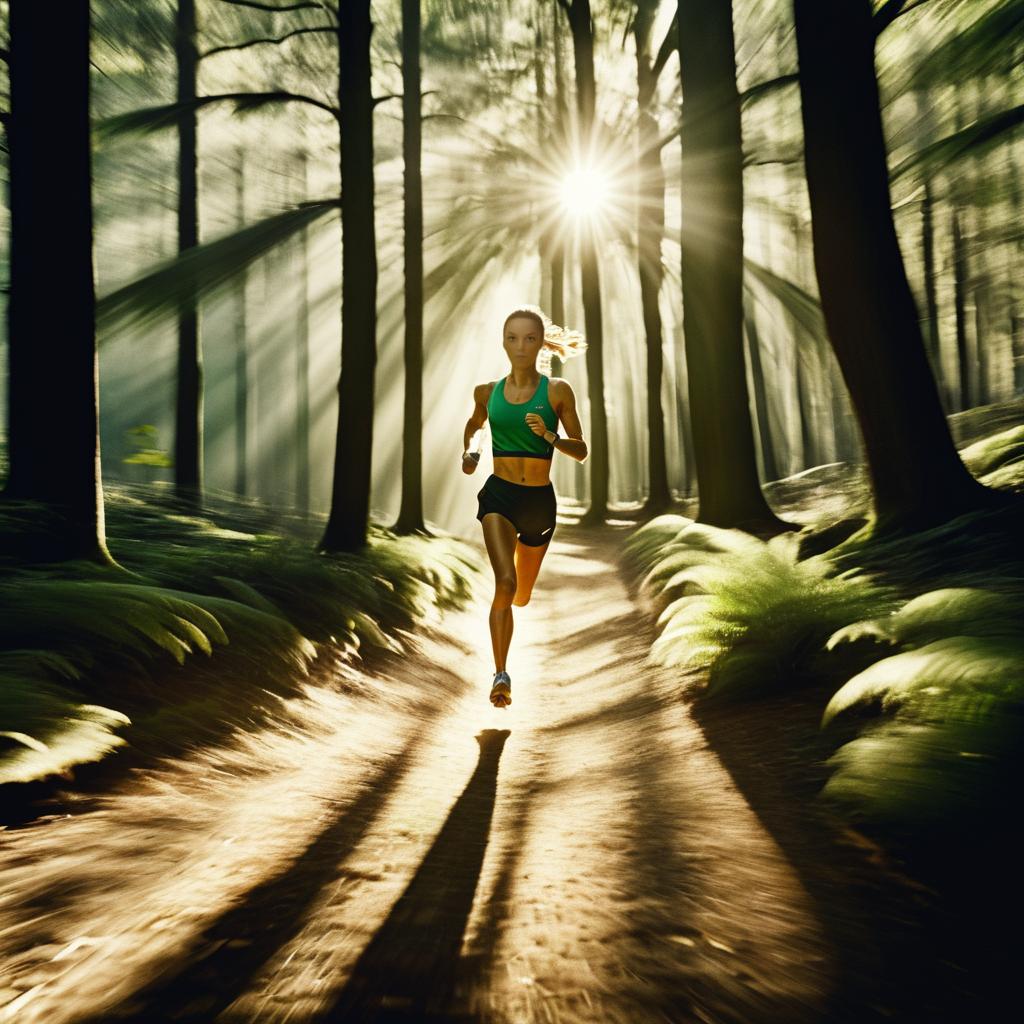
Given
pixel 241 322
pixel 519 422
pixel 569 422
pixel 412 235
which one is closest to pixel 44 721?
pixel 519 422

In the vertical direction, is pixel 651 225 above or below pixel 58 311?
above

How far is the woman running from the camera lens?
206 inches

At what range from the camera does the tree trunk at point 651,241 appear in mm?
20219

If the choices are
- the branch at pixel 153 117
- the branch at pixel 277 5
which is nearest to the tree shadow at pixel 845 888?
the branch at pixel 153 117

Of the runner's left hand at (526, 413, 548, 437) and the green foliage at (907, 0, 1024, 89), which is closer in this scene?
the runner's left hand at (526, 413, 548, 437)

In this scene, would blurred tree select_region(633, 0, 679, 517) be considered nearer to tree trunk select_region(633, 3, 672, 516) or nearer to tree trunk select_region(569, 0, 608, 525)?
tree trunk select_region(633, 3, 672, 516)

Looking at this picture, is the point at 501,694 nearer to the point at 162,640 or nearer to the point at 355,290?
the point at 162,640

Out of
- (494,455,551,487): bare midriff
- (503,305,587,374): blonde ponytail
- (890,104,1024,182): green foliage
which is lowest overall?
(494,455,551,487): bare midriff

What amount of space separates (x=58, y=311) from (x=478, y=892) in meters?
5.38

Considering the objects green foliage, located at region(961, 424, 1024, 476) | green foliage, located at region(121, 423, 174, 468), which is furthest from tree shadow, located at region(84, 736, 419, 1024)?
green foliage, located at region(961, 424, 1024, 476)

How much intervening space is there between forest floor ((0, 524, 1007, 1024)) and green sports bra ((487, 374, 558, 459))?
198cm

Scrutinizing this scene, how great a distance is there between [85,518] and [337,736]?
9.04ft

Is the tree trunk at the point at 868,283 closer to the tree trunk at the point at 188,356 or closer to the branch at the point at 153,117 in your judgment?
the branch at the point at 153,117

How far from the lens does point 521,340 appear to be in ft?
17.1
